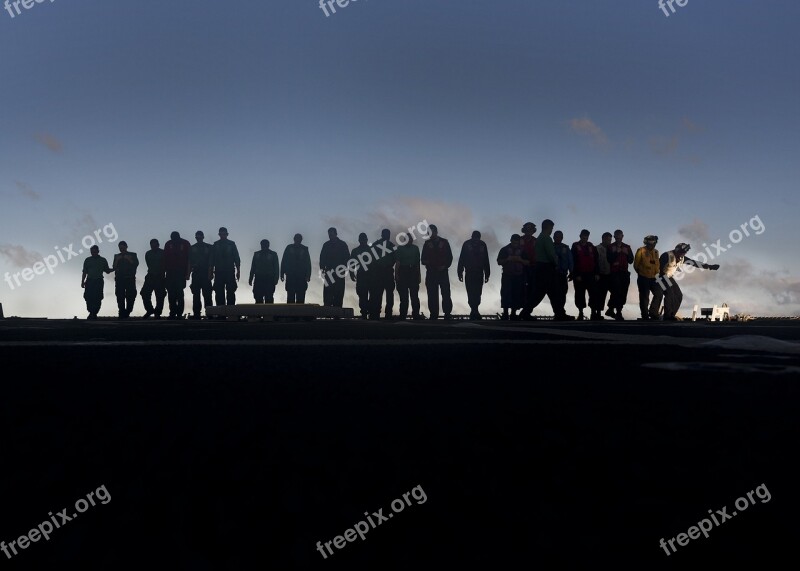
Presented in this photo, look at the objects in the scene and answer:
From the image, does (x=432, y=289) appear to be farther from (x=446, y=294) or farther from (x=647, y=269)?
(x=647, y=269)

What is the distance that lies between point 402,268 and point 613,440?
13.1 m

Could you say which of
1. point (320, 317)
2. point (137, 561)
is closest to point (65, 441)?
point (137, 561)

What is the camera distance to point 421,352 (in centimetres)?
430

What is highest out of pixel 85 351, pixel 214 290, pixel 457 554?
pixel 214 290

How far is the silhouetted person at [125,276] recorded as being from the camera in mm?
16234

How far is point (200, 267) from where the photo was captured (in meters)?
15.2

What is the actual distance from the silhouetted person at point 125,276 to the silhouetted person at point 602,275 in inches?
368

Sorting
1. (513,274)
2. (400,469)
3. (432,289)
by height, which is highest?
(513,274)

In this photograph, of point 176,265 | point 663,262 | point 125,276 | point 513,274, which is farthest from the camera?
point 125,276

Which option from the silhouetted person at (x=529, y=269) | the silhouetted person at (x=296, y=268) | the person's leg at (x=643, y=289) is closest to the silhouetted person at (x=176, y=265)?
the silhouetted person at (x=296, y=268)

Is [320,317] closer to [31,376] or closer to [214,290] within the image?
[214,290]

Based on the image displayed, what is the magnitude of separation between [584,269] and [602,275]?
25.0 inches

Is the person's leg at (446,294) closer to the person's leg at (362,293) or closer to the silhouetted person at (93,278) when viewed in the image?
the person's leg at (362,293)

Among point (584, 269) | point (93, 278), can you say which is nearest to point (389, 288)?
point (584, 269)
